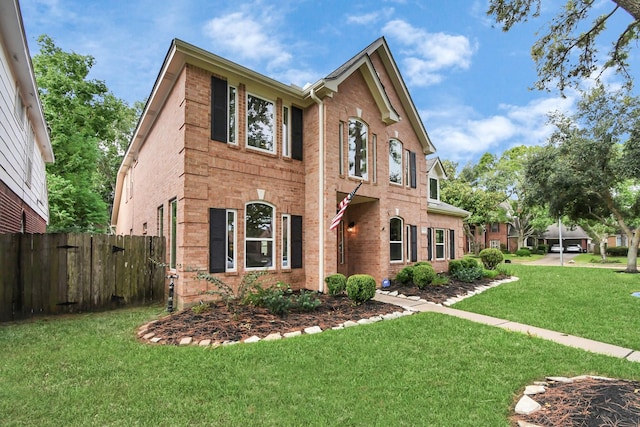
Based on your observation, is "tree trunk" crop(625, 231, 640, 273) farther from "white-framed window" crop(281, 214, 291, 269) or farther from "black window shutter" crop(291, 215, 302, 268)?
"white-framed window" crop(281, 214, 291, 269)

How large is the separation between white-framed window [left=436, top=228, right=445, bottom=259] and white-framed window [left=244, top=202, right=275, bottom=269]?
9.63m

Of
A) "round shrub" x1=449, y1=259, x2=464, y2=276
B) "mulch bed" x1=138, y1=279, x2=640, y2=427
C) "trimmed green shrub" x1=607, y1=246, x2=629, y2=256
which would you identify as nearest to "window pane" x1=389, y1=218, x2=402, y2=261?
"mulch bed" x1=138, y1=279, x2=640, y2=427

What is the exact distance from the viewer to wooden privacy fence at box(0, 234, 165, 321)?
7070mm

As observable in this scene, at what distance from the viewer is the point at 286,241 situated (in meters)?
9.41

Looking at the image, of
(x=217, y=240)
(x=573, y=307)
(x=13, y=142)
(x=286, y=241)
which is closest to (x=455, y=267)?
(x=573, y=307)

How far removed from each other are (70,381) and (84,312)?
4.81 metres

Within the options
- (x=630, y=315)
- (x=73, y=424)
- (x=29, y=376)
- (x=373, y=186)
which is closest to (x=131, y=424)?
(x=73, y=424)

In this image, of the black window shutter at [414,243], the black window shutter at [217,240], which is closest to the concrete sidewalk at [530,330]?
the black window shutter at [414,243]

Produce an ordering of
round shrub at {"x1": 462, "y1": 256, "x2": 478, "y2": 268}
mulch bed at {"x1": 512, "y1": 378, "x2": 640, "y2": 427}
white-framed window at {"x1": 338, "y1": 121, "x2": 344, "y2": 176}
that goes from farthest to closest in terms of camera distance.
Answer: round shrub at {"x1": 462, "y1": 256, "x2": 478, "y2": 268}
white-framed window at {"x1": 338, "y1": 121, "x2": 344, "y2": 176}
mulch bed at {"x1": 512, "y1": 378, "x2": 640, "y2": 427}

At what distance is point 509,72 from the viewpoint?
1612 centimetres

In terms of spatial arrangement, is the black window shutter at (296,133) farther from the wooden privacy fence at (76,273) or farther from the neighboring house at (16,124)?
the neighboring house at (16,124)

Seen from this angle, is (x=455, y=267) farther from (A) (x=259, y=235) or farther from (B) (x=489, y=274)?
(A) (x=259, y=235)

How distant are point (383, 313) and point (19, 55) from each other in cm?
1039

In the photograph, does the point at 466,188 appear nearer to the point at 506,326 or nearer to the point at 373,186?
the point at 373,186
